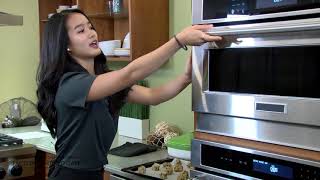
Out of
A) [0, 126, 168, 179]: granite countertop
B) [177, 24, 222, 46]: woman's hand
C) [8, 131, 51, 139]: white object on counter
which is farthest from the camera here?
[8, 131, 51, 139]: white object on counter

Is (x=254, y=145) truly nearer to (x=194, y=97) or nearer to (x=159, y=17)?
(x=194, y=97)

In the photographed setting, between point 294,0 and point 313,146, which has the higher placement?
point 294,0

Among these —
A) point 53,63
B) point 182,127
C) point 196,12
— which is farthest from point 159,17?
point 196,12

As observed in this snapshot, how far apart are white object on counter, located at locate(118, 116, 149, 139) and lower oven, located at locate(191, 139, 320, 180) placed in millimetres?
1427

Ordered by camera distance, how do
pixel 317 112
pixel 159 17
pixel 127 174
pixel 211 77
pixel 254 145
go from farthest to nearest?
pixel 159 17, pixel 127 174, pixel 211 77, pixel 254 145, pixel 317 112

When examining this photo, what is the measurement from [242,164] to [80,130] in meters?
0.73

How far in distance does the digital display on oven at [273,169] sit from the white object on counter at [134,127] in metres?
1.62

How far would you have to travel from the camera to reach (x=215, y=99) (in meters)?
1.26

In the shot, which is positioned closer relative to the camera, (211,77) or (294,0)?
(294,0)

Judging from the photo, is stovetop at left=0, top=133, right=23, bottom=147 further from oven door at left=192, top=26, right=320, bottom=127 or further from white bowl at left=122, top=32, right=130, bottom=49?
oven door at left=192, top=26, right=320, bottom=127

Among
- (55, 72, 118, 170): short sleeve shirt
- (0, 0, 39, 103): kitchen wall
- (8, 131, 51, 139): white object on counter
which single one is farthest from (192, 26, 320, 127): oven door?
(0, 0, 39, 103): kitchen wall

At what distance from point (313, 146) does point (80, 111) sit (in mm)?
917

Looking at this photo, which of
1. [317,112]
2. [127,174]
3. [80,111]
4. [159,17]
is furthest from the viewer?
[159,17]

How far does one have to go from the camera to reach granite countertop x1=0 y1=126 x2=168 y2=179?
2.03 metres
